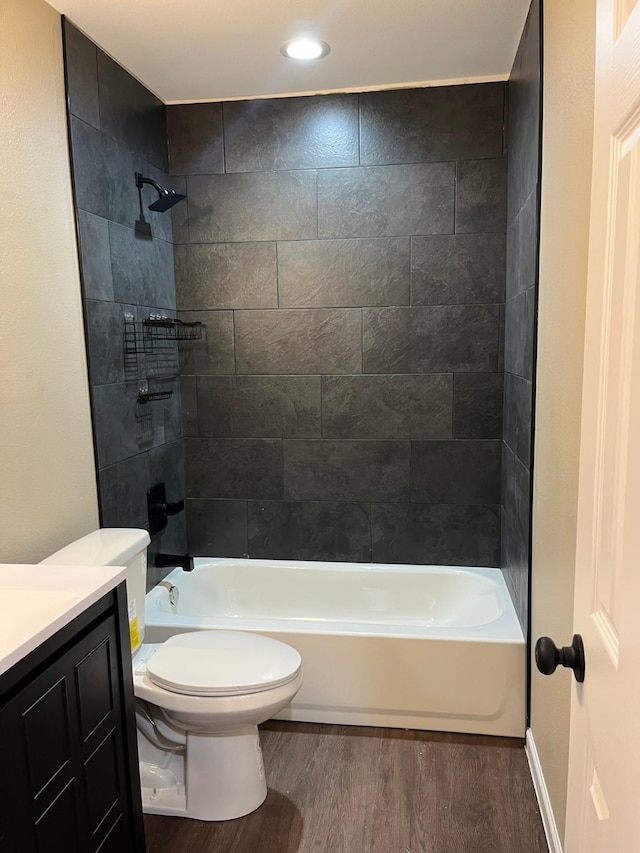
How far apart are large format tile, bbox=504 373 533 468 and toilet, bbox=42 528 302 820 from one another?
3.57ft

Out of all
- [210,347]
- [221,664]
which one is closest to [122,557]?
[221,664]

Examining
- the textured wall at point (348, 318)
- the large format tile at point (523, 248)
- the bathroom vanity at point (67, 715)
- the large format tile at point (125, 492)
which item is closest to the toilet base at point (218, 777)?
the bathroom vanity at point (67, 715)

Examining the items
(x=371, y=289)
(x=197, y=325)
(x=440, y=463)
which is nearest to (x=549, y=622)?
(x=440, y=463)

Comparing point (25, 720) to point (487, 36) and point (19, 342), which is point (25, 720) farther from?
point (487, 36)

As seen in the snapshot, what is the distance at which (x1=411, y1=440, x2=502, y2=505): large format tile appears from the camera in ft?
9.73

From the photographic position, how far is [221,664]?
6.66ft

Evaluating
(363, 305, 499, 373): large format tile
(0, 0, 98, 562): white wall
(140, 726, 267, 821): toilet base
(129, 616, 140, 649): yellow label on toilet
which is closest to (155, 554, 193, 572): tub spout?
(0, 0, 98, 562): white wall

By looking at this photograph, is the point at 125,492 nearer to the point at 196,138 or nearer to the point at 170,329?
the point at 170,329

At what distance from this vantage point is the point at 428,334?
2.92 m

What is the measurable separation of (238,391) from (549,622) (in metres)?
1.80

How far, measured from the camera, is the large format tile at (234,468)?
123 inches

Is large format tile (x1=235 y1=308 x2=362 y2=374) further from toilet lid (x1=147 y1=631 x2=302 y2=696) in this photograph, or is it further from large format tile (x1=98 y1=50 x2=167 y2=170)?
toilet lid (x1=147 y1=631 x2=302 y2=696)

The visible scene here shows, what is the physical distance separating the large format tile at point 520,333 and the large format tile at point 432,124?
0.73 m

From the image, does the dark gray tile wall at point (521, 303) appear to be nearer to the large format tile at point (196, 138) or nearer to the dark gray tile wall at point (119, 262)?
the large format tile at point (196, 138)
